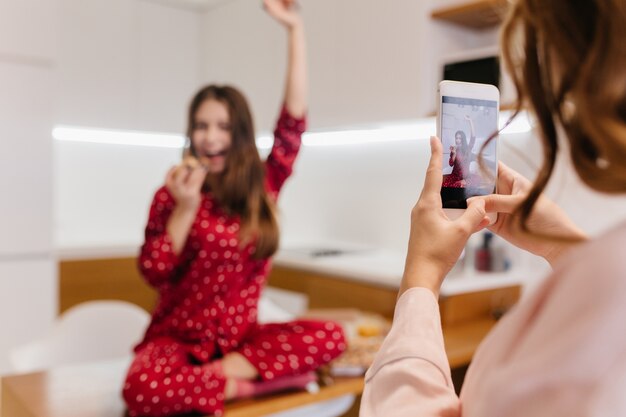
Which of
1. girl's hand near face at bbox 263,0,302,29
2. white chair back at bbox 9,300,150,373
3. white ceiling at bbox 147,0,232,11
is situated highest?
white ceiling at bbox 147,0,232,11

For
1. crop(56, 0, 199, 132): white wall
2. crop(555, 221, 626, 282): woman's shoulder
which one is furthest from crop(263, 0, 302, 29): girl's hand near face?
crop(56, 0, 199, 132): white wall

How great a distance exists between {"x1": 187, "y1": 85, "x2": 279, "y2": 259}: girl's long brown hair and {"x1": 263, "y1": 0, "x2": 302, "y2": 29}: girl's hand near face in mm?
187

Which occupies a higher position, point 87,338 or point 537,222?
point 537,222

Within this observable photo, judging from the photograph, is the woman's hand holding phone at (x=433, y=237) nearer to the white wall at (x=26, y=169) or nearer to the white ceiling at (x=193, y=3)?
the white wall at (x=26, y=169)

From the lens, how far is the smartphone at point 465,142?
59 centimetres

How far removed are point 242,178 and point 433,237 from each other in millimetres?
823

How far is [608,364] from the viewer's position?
32 cm

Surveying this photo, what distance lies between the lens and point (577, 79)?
0.35 m

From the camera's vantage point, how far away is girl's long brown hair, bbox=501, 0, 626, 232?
0.33 m

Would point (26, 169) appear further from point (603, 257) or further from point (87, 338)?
point (603, 257)

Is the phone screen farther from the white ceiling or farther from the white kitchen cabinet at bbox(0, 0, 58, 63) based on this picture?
the white ceiling

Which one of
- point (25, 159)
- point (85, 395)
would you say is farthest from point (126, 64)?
point (85, 395)

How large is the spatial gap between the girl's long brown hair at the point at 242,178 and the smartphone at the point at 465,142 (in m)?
0.75

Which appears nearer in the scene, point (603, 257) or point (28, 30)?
point (603, 257)
